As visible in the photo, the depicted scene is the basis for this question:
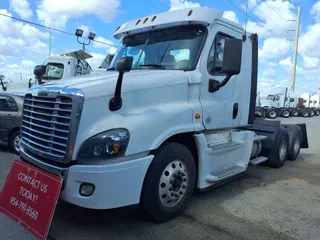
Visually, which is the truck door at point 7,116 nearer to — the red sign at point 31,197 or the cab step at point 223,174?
the red sign at point 31,197

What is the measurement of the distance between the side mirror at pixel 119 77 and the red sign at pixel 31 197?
937 mm

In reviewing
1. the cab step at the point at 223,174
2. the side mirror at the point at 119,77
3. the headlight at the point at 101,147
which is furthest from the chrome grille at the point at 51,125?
the cab step at the point at 223,174

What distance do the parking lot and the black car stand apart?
2433 millimetres

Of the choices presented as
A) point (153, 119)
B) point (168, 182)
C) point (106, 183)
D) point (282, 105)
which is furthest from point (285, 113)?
point (106, 183)

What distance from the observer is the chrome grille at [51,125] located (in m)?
3.11

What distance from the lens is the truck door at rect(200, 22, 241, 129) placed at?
4254 mm

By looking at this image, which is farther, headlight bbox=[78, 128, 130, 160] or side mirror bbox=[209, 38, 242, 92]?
side mirror bbox=[209, 38, 242, 92]

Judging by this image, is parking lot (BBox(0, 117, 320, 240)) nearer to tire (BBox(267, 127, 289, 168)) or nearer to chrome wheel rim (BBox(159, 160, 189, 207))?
chrome wheel rim (BBox(159, 160, 189, 207))

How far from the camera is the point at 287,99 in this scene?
1371 inches

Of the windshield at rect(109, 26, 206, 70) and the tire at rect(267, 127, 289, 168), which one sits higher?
the windshield at rect(109, 26, 206, 70)

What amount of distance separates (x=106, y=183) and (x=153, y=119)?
2.85 feet

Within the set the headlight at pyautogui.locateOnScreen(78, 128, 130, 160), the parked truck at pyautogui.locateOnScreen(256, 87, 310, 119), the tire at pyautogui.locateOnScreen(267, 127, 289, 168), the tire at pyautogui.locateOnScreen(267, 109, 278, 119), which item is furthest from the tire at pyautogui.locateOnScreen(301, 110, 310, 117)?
the headlight at pyautogui.locateOnScreen(78, 128, 130, 160)

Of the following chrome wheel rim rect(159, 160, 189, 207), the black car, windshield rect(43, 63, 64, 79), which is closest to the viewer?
chrome wheel rim rect(159, 160, 189, 207)

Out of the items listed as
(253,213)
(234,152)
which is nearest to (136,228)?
(253,213)
